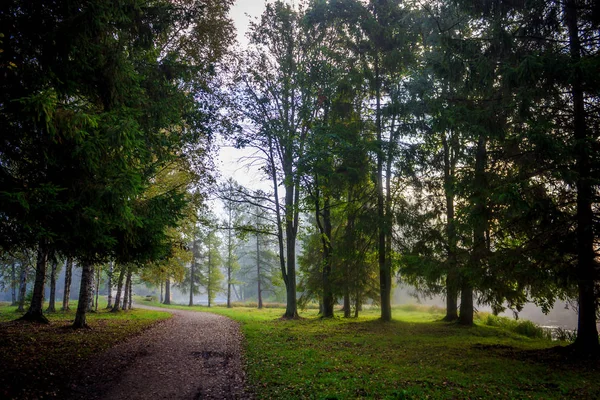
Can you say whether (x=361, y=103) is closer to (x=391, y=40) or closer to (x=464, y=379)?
(x=391, y=40)

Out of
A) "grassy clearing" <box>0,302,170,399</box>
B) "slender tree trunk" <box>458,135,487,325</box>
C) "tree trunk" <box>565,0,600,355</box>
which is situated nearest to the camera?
"grassy clearing" <box>0,302,170,399</box>

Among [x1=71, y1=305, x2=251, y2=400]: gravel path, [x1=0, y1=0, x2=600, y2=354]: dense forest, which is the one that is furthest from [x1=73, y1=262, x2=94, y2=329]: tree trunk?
[x1=71, y1=305, x2=251, y2=400]: gravel path

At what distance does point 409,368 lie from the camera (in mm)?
7465

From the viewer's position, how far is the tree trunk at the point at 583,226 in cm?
775

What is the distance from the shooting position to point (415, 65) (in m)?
15.3

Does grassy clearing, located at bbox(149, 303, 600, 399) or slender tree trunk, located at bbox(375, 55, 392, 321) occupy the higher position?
slender tree trunk, located at bbox(375, 55, 392, 321)

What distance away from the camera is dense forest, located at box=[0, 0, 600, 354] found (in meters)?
5.89

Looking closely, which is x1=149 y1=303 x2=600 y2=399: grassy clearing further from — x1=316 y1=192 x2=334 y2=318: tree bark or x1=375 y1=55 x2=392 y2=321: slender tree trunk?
x1=316 y1=192 x2=334 y2=318: tree bark

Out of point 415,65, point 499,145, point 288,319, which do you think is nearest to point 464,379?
point 499,145

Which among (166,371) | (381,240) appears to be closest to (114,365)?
(166,371)

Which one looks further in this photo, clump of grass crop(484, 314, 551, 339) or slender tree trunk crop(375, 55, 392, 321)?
slender tree trunk crop(375, 55, 392, 321)

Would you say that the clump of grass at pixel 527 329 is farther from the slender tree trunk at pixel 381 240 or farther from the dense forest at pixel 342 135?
the slender tree trunk at pixel 381 240

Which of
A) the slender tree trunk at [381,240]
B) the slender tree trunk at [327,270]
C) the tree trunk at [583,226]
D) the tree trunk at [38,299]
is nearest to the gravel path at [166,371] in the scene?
the tree trunk at [38,299]

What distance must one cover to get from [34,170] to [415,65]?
1494cm
